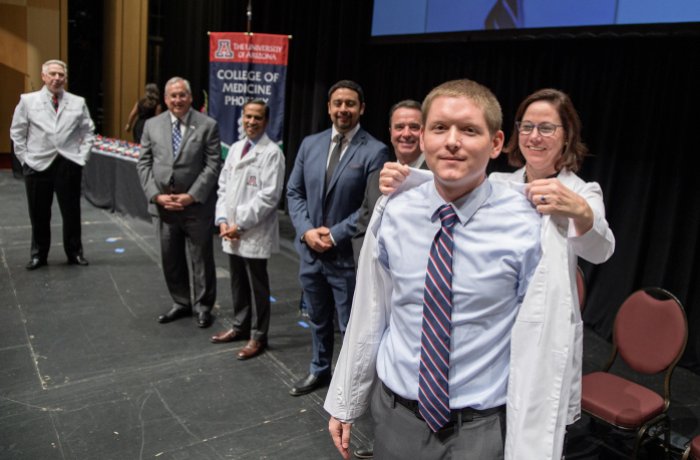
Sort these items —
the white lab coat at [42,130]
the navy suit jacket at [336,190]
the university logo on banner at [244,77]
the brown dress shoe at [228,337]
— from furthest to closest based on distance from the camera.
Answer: the university logo on banner at [244,77] → the white lab coat at [42,130] → the brown dress shoe at [228,337] → the navy suit jacket at [336,190]

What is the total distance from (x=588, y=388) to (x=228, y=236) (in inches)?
82.8

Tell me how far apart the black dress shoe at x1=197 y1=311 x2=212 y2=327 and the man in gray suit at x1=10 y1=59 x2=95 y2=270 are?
184 centimetres

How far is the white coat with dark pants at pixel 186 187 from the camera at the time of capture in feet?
12.3

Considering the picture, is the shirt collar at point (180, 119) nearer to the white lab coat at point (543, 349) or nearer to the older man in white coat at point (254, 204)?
the older man in white coat at point (254, 204)

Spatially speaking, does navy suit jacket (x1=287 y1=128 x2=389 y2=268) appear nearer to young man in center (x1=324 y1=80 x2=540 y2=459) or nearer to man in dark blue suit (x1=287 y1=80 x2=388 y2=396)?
man in dark blue suit (x1=287 y1=80 x2=388 y2=396)

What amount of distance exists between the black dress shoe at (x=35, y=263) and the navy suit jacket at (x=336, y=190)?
2992mm

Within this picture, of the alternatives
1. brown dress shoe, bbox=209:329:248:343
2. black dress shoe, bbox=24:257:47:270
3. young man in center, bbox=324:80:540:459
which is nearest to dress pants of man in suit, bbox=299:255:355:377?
brown dress shoe, bbox=209:329:248:343

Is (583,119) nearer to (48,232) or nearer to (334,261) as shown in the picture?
(334,261)

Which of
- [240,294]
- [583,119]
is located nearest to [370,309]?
[240,294]

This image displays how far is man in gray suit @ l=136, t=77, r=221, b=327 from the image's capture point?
12.3 ft

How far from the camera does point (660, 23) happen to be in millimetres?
3480

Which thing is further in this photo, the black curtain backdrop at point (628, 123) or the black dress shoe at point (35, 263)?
the black dress shoe at point (35, 263)

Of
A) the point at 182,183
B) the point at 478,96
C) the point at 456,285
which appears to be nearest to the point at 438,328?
the point at 456,285

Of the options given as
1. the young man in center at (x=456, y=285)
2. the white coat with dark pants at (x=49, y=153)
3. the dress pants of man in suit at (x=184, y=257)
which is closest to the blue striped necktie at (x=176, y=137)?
the dress pants of man in suit at (x=184, y=257)
